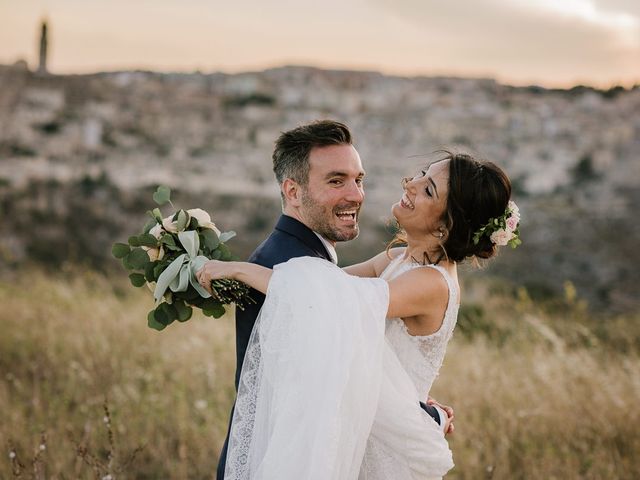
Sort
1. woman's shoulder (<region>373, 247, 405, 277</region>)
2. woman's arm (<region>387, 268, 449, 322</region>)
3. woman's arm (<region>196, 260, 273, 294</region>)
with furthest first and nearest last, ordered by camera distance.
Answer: woman's shoulder (<region>373, 247, 405, 277</region>) < woman's arm (<region>387, 268, 449, 322</region>) < woman's arm (<region>196, 260, 273, 294</region>)

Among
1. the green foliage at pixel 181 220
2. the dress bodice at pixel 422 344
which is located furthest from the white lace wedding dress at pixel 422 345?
the green foliage at pixel 181 220

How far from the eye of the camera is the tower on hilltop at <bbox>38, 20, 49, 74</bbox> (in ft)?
128

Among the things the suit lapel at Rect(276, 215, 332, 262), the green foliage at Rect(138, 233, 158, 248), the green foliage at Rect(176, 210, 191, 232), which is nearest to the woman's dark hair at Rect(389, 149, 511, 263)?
the suit lapel at Rect(276, 215, 332, 262)

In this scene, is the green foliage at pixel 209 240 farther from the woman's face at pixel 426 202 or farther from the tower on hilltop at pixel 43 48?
the tower on hilltop at pixel 43 48

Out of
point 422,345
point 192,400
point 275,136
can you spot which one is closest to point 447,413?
point 422,345

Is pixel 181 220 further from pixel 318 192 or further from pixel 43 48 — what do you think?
pixel 43 48

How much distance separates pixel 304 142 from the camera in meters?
3.16

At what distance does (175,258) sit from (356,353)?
0.98 m

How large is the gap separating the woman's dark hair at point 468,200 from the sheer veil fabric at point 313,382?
24.8 inches

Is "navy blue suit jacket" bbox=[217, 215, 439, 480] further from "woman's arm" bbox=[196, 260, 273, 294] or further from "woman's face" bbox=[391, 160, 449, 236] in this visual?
"woman's face" bbox=[391, 160, 449, 236]

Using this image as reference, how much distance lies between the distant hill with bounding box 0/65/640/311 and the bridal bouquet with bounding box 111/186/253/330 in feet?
64.5

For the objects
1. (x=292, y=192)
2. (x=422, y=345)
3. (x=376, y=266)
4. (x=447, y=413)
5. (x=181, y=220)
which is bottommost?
(x=447, y=413)

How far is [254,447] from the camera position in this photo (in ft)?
8.71

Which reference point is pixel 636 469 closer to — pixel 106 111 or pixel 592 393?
pixel 592 393
